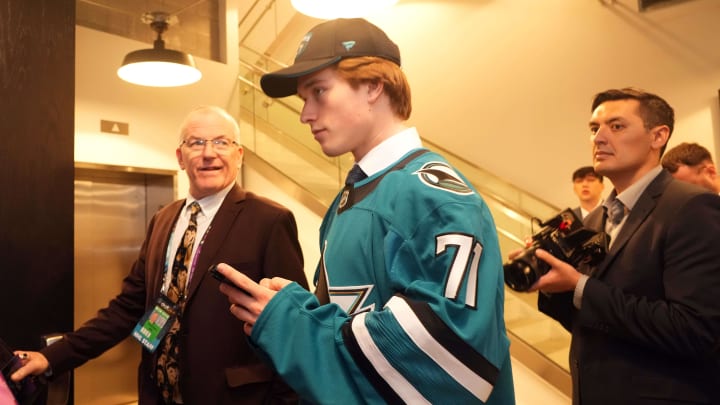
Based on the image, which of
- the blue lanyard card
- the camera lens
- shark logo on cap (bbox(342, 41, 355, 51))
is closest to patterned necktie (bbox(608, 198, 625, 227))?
the camera lens

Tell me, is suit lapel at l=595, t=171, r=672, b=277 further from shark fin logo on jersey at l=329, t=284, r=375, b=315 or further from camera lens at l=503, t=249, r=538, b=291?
shark fin logo on jersey at l=329, t=284, r=375, b=315

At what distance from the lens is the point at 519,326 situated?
452 centimetres

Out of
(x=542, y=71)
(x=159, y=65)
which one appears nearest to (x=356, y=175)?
(x=159, y=65)

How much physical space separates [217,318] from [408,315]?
126 centimetres

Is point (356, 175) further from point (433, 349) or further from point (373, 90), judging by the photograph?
point (433, 349)

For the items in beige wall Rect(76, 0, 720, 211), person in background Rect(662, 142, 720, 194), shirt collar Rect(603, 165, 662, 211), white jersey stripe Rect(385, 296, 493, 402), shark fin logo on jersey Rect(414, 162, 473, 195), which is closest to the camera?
white jersey stripe Rect(385, 296, 493, 402)

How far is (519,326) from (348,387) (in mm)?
3903

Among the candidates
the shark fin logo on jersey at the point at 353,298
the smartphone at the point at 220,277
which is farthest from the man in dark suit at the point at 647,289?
the smartphone at the point at 220,277

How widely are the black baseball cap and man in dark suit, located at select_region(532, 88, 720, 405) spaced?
2.94 ft

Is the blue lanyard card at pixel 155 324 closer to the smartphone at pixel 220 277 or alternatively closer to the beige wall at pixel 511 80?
the smartphone at pixel 220 277

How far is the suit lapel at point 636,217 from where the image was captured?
180 cm

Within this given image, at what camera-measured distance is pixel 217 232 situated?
2107 millimetres

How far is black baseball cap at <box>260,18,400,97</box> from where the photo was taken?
118 centimetres

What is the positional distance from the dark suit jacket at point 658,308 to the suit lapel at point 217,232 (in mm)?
1283
